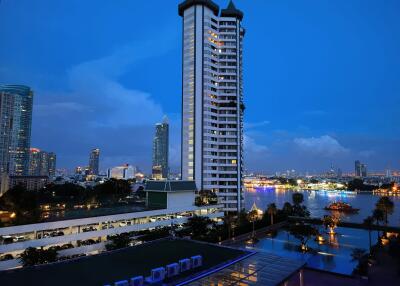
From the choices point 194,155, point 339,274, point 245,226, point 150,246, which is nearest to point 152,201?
point 245,226

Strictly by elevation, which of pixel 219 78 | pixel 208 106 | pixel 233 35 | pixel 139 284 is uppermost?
pixel 233 35

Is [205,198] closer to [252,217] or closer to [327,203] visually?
[252,217]

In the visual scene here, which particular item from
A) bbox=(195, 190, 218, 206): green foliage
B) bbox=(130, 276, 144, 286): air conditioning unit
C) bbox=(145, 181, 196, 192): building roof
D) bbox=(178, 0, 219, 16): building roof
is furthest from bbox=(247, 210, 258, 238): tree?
bbox=(178, 0, 219, 16): building roof

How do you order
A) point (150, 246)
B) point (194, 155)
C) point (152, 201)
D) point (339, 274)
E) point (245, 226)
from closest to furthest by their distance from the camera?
point (150, 246)
point (339, 274)
point (245, 226)
point (152, 201)
point (194, 155)

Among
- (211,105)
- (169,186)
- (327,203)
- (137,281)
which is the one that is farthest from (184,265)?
(327,203)

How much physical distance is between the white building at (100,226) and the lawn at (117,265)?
14.7 metres

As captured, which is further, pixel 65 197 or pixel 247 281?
pixel 65 197

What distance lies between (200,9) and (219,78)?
1697 centimetres

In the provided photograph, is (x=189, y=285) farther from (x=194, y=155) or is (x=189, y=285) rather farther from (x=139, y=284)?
(x=194, y=155)

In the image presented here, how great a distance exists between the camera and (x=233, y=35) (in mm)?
78812

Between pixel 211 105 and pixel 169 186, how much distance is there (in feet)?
97.1

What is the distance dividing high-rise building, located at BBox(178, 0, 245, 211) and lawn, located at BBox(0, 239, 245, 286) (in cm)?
4779

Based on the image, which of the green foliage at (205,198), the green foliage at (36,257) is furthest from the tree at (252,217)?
the green foliage at (36,257)

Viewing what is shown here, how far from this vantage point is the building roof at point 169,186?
164 feet
